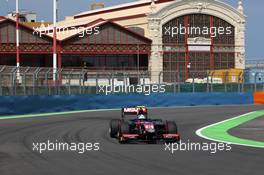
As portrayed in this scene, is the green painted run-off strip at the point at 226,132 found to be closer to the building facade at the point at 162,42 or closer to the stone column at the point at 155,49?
the building facade at the point at 162,42

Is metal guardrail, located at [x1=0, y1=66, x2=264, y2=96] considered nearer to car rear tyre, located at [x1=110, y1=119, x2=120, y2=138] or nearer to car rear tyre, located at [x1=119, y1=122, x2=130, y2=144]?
car rear tyre, located at [x1=110, y1=119, x2=120, y2=138]

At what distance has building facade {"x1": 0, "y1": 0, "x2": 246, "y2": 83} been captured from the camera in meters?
72.8

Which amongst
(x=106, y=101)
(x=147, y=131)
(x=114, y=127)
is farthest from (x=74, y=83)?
(x=147, y=131)

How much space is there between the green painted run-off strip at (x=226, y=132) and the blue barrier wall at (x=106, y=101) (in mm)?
10030

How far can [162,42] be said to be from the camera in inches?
3017

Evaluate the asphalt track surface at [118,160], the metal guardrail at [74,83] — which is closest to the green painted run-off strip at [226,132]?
the asphalt track surface at [118,160]

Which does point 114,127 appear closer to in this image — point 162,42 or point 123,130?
point 123,130

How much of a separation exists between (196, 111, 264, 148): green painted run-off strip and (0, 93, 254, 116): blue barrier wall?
10030 millimetres

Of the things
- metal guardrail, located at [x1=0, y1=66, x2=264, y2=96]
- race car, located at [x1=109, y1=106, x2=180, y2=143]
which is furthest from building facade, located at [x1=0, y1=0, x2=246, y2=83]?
race car, located at [x1=109, y1=106, x2=180, y2=143]

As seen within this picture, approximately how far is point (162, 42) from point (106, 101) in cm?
4238

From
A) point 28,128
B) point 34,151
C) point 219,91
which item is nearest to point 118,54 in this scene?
point 219,91

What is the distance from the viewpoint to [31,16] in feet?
413

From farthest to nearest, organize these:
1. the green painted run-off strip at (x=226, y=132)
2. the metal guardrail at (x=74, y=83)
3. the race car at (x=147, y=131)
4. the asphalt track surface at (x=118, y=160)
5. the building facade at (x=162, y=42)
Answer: the building facade at (x=162, y=42) < the metal guardrail at (x=74, y=83) < the green painted run-off strip at (x=226, y=132) < the race car at (x=147, y=131) < the asphalt track surface at (x=118, y=160)

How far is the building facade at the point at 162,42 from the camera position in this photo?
72.8 m
